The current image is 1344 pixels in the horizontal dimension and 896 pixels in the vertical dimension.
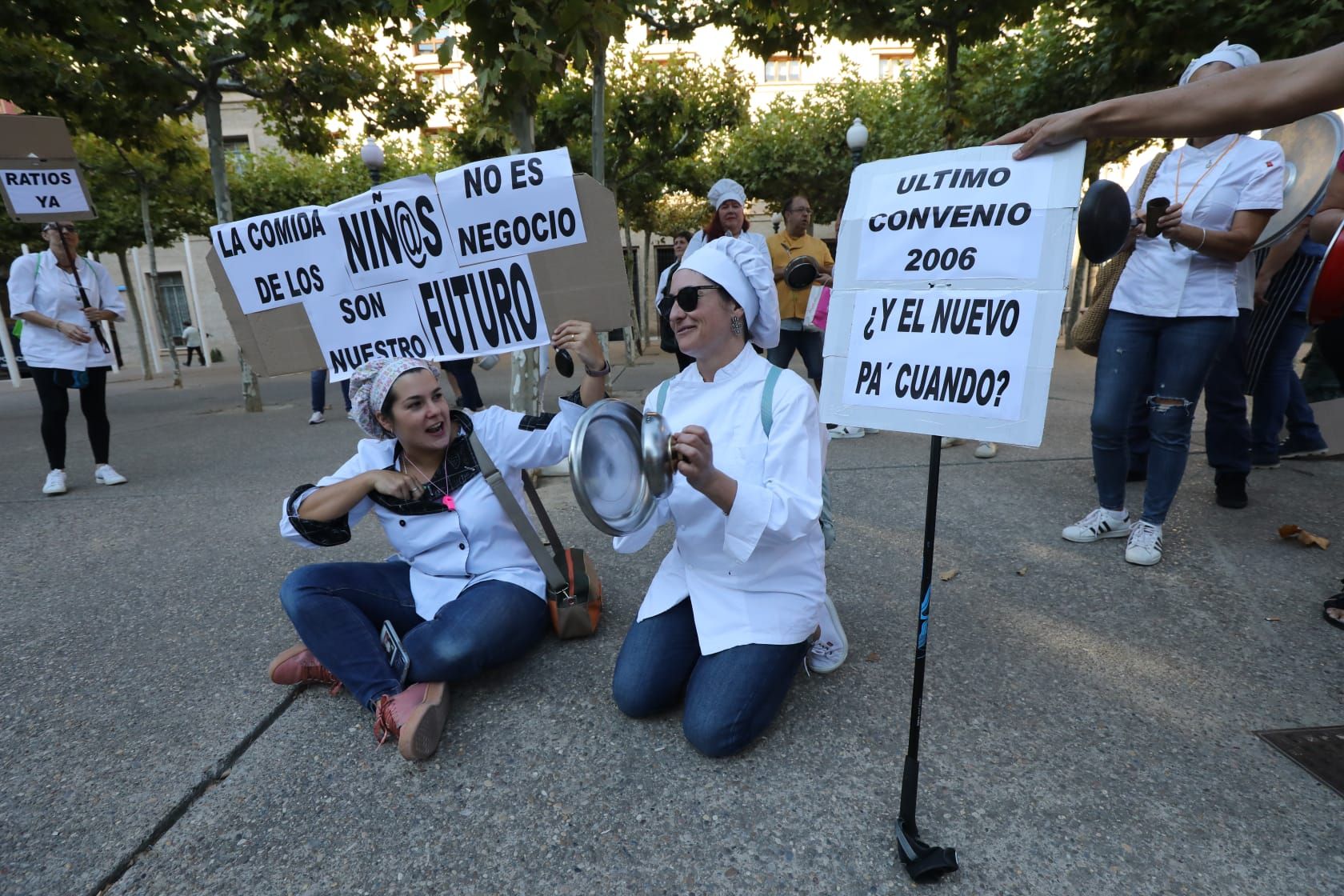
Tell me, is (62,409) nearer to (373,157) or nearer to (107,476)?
(107,476)

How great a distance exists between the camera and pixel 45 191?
525 cm

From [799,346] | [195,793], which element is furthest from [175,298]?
[195,793]

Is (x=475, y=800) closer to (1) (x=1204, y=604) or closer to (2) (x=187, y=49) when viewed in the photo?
(1) (x=1204, y=604)

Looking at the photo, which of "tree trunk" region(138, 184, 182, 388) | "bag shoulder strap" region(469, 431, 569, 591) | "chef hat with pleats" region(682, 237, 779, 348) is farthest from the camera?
"tree trunk" region(138, 184, 182, 388)

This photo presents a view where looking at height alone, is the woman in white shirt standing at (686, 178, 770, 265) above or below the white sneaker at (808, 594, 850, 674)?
above

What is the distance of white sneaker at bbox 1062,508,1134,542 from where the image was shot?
365cm

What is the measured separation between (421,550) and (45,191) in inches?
198

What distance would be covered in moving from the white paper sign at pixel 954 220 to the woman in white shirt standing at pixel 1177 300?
1.71m

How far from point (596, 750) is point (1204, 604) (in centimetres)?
254

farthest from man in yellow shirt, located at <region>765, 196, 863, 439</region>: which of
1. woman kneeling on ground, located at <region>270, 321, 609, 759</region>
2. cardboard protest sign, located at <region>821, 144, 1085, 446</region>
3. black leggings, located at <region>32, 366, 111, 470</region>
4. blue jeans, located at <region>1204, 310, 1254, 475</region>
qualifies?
black leggings, located at <region>32, 366, 111, 470</region>

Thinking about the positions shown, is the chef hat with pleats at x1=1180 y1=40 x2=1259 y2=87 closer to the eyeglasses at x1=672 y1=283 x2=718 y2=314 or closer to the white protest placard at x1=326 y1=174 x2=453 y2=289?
the eyeglasses at x1=672 y1=283 x2=718 y2=314

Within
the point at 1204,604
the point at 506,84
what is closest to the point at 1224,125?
the point at 1204,604

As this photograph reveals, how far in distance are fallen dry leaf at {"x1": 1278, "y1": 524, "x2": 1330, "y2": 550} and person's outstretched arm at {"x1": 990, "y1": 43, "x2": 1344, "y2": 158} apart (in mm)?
2794

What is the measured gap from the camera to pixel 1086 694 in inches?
93.0
